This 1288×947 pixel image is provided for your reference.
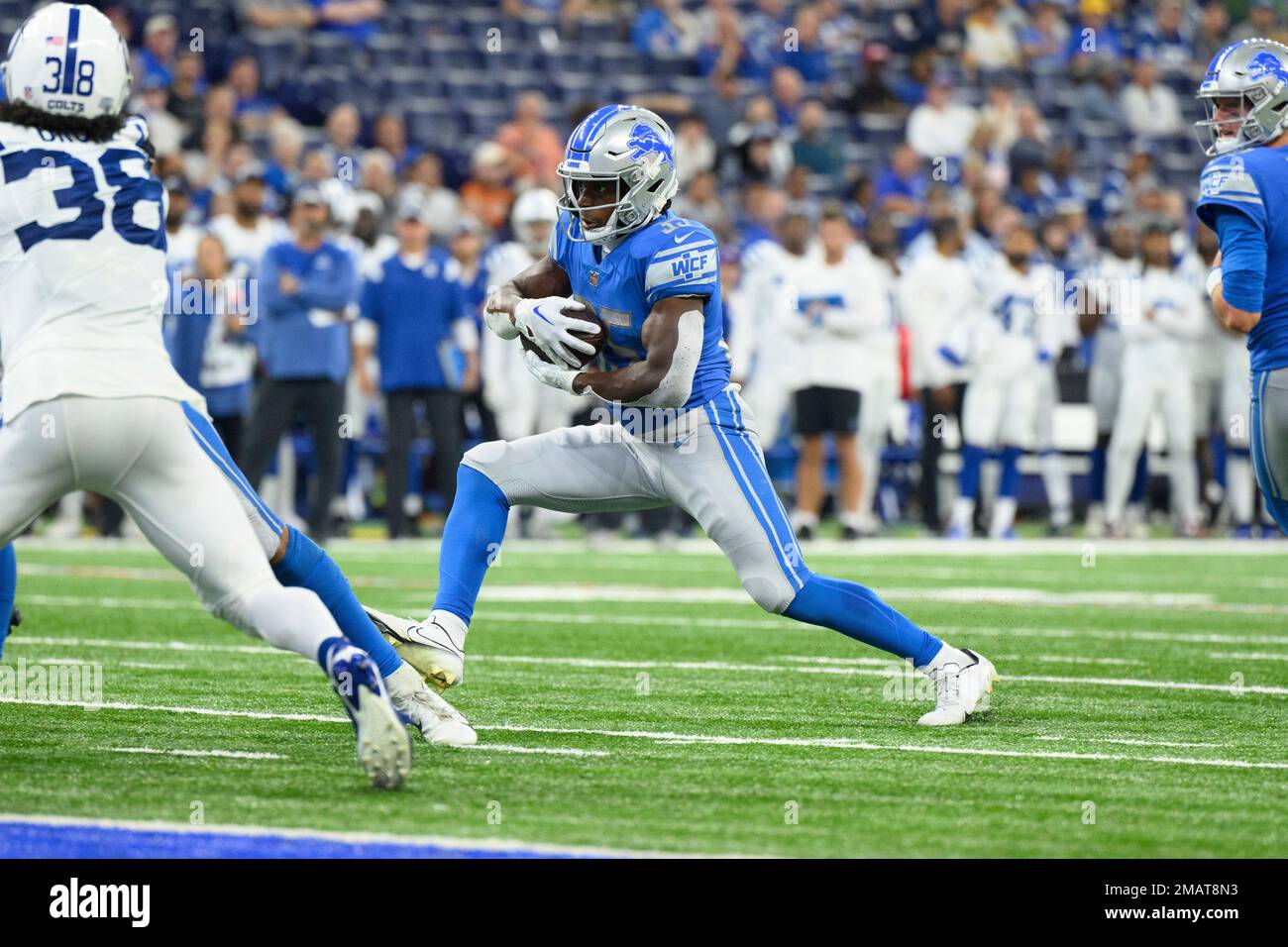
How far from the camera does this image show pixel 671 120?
732 inches

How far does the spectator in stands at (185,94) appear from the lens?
52.3ft

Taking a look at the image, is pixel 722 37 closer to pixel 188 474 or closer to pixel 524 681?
pixel 524 681

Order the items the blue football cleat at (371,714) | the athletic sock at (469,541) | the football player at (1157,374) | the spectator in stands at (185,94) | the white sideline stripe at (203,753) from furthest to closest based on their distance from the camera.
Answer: the spectator in stands at (185,94) < the football player at (1157,374) < the athletic sock at (469,541) < the white sideline stripe at (203,753) < the blue football cleat at (371,714)

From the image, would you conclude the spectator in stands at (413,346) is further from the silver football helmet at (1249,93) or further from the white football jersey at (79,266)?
the white football jersey at (79,266)

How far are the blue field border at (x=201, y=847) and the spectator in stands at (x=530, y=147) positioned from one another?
40.3 ft

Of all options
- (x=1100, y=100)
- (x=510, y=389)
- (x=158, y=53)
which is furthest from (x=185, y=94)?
(x=1100, y=100)

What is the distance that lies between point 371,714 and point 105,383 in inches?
35.5

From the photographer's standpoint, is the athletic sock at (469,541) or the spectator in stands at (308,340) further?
the spectator in stands at (308,340)

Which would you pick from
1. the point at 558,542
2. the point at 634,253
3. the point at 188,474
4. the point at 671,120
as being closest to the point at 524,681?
the point at 634,253

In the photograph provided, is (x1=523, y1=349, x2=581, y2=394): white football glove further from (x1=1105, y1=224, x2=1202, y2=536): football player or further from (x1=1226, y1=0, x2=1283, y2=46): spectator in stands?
(x1=1226, y1=0, x2=1283, y2=46): spectator in stands

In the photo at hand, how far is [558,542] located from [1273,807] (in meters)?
9.47

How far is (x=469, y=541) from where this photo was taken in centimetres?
588

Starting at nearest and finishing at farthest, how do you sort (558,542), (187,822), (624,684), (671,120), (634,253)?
(187,822)
(634,253)
(624,684)
(558,542)
(671,120)

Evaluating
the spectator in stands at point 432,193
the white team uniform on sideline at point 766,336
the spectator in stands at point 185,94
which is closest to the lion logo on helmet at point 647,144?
the white team uniform on sideline at point 766,336
